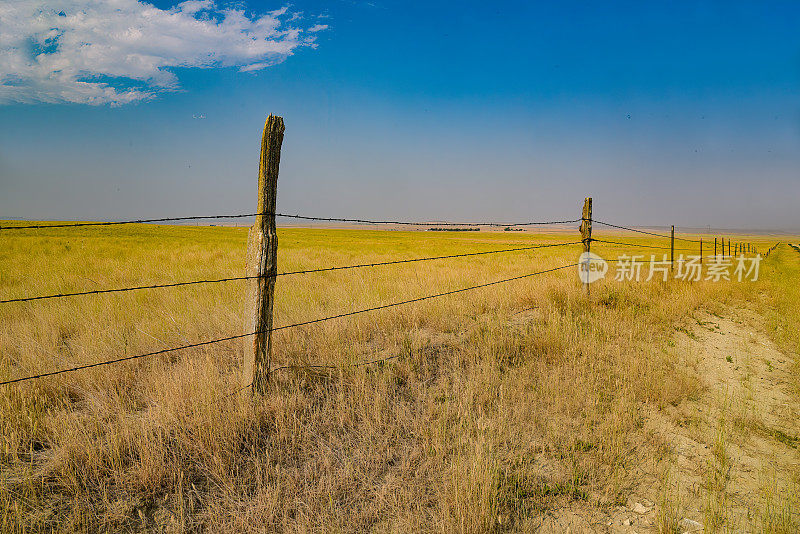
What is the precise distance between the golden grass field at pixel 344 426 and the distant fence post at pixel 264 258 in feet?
0.98

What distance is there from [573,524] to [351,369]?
2788 mm

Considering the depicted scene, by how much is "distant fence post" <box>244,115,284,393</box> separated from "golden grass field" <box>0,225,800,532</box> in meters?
0.30

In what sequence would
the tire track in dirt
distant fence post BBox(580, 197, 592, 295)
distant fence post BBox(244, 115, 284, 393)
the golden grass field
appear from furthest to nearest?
distant fence post BBox(580, 197, 592, 295)
distant fence post BBox(244, 115, 284, 393)
the tire track in dirt
the golden grass field

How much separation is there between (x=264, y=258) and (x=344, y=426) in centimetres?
185

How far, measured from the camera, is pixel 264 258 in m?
4.07

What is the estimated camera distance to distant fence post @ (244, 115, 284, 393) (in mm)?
4051

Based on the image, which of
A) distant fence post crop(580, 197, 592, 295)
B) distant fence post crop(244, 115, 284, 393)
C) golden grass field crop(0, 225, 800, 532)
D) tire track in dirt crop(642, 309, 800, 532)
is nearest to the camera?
golden grass field crop(0, 225, 800, 532)

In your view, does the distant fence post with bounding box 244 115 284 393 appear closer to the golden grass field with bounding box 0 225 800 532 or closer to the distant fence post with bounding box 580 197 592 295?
the golden grass field with bounding box 0 225 800 532

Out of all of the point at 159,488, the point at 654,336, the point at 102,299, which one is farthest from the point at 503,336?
the point at 102,299

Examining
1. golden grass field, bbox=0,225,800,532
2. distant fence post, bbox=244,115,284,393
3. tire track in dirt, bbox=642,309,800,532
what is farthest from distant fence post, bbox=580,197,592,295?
distant fence post, bbox=244,115,284,393

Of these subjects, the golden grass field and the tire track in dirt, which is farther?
the tire track in dirt

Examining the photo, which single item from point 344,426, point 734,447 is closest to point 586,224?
point 734,447

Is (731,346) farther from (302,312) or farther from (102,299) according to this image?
(102,299)

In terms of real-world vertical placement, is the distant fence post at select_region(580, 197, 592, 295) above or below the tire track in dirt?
above
